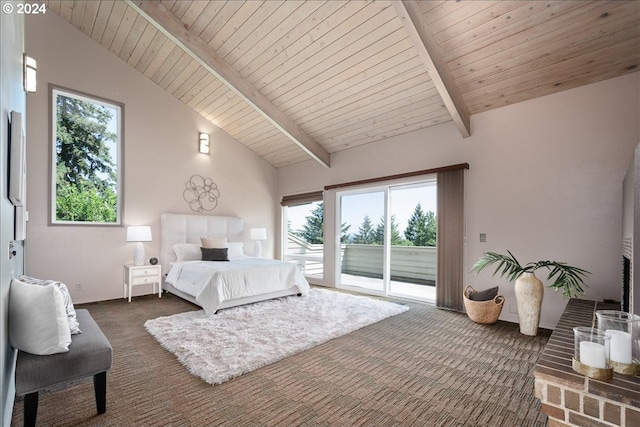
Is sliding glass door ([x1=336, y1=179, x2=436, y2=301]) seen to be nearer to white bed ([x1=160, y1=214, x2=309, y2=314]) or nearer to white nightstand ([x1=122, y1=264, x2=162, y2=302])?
white bed ([x1=160, y1=214, x2=309, y2=314])

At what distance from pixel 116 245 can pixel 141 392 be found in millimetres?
3564

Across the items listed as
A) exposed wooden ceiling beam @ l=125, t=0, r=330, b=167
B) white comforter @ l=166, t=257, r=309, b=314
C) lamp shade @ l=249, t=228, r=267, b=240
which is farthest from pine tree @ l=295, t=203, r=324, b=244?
white comforter @ l=166, t=257, r=309, b=314

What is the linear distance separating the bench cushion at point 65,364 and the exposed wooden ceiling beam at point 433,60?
3543 mm

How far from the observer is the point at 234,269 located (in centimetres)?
421

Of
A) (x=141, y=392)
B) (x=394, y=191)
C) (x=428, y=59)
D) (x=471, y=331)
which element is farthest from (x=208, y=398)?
(x=394, y=191)

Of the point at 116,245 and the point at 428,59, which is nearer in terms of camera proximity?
the point at 428,59

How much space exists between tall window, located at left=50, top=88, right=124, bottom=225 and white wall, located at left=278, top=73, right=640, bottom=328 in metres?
5.10

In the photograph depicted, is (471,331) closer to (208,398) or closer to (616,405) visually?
(616,405)

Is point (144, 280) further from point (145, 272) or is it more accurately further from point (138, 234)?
point (138, 234)

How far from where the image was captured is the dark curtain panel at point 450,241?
4.24 meters

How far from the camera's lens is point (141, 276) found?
483cm

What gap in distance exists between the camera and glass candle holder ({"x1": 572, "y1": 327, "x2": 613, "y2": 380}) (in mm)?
1281

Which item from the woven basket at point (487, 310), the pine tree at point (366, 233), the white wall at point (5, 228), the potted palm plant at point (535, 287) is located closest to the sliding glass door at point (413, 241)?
the pine tree at point (366, 233)

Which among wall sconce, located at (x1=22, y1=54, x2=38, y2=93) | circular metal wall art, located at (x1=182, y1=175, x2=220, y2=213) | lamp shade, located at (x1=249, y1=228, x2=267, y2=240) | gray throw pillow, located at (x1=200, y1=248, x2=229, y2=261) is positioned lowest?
gray throw pillow, located at (x1=200, y1=248, x2=229, y2=261)
